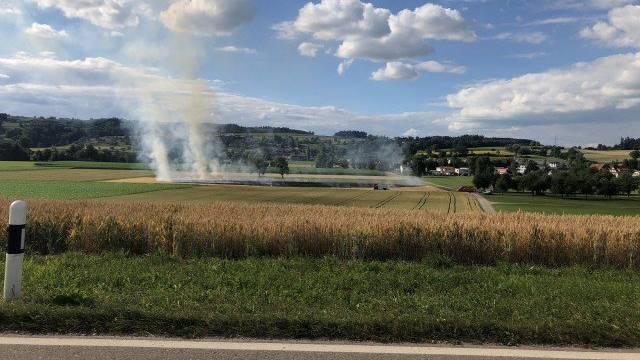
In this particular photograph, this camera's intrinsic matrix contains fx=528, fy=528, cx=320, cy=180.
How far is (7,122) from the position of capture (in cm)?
12750

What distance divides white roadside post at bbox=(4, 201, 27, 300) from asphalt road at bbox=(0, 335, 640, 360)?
118cm

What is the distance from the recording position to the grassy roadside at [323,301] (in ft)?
17.4

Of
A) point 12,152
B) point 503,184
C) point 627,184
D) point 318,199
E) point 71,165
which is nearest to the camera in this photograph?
point 318,199

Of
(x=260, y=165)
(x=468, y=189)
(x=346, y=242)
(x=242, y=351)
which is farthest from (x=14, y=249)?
(x=260, y=165)

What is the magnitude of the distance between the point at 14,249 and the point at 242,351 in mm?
3081

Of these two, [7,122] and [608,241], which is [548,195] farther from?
[7,122]

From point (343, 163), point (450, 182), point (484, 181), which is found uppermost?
point (343, 163)

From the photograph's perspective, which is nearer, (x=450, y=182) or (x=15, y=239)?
(x=15, y=239)

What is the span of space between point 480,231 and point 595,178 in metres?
84.2

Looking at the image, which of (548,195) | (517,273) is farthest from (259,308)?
(548,195)

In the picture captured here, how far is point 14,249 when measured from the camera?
19.5 feet

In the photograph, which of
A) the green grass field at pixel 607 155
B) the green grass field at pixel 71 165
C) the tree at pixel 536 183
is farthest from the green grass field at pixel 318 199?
the green grass field at pixel 607 155

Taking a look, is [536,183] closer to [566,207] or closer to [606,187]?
[606,187]

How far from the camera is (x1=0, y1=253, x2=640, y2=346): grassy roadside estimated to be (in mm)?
5312
